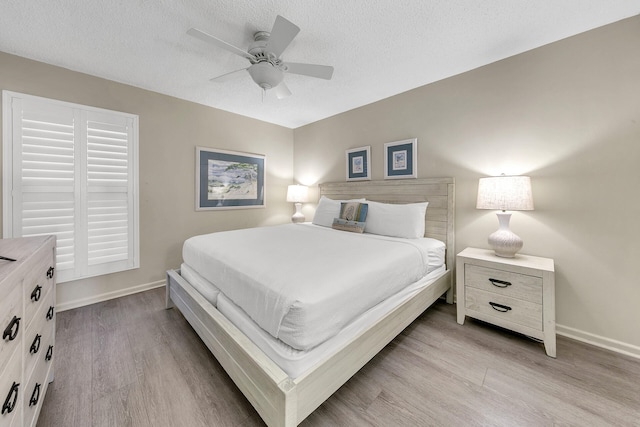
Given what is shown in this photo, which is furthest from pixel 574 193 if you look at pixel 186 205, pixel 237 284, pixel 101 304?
pixel 101 304

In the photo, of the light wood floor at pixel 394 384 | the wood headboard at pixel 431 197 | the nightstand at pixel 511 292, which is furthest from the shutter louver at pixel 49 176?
the nightstand at pixel 511 292

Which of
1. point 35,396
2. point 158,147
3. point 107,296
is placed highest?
point 158,147

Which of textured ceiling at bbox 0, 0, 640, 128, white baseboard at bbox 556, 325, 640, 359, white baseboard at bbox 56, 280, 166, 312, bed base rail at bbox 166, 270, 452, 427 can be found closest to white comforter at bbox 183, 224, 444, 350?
bed base rail at bbox 166, 270, 452, 427

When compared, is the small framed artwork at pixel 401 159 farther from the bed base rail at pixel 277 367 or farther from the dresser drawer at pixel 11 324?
the dresser drawer at pixel 11 324

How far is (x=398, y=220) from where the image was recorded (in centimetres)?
259

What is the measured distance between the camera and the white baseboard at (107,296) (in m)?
2.46

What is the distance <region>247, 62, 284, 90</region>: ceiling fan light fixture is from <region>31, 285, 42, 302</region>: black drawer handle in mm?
1901

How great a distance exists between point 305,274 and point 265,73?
1.64 m

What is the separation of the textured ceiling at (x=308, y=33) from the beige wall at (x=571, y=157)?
7.8 inches

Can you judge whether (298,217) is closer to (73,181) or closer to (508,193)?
(73,181)

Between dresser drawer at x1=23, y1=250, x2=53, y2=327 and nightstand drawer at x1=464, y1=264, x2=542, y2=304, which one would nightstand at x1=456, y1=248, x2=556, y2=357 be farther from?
dresser drawer at x1=23, y1=250, x2=53, y2=327

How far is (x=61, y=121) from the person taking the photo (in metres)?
2.38

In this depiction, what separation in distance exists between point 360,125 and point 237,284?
282 centimetres

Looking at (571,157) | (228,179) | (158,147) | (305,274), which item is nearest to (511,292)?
(571,157)
